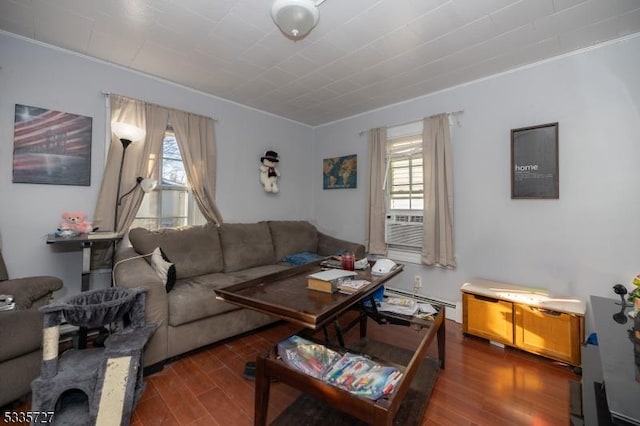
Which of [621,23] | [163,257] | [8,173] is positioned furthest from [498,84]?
[8,173]

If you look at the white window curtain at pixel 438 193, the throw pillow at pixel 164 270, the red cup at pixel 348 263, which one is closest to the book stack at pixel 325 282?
the red cup at pixel 348 263

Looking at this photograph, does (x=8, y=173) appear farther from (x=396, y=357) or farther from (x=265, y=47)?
(x=396, y=357)

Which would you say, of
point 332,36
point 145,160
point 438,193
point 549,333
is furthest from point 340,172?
point 549,333

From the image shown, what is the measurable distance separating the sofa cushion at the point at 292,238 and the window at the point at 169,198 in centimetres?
101

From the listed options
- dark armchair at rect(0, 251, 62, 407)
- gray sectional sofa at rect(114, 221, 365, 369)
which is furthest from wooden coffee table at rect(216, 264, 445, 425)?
dark armchair at rect(0, 251, 62, 407)

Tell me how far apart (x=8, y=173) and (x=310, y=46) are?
263 cm

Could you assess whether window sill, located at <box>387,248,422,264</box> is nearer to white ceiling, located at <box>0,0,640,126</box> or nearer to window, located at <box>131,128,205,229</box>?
white ceiling, located at <box>0,0,640,126</box>

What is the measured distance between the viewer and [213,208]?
3.16 meters

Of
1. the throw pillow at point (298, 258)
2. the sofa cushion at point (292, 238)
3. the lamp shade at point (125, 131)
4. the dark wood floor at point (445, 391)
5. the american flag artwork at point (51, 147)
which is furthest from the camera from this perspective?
the sofa cushion at point (292, 238)

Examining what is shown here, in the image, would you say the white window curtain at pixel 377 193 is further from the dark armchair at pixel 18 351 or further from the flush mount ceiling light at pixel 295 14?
the dark armchair at pixel 18 351

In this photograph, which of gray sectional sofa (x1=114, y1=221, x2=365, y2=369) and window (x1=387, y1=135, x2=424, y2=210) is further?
window (x1=387, y1=135, x2=424, y2=210)

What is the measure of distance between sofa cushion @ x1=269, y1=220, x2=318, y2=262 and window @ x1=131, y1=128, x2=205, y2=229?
1.01 m

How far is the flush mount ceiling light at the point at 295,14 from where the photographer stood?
5.14ft

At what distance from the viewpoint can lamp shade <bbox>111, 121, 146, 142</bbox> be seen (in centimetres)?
230
